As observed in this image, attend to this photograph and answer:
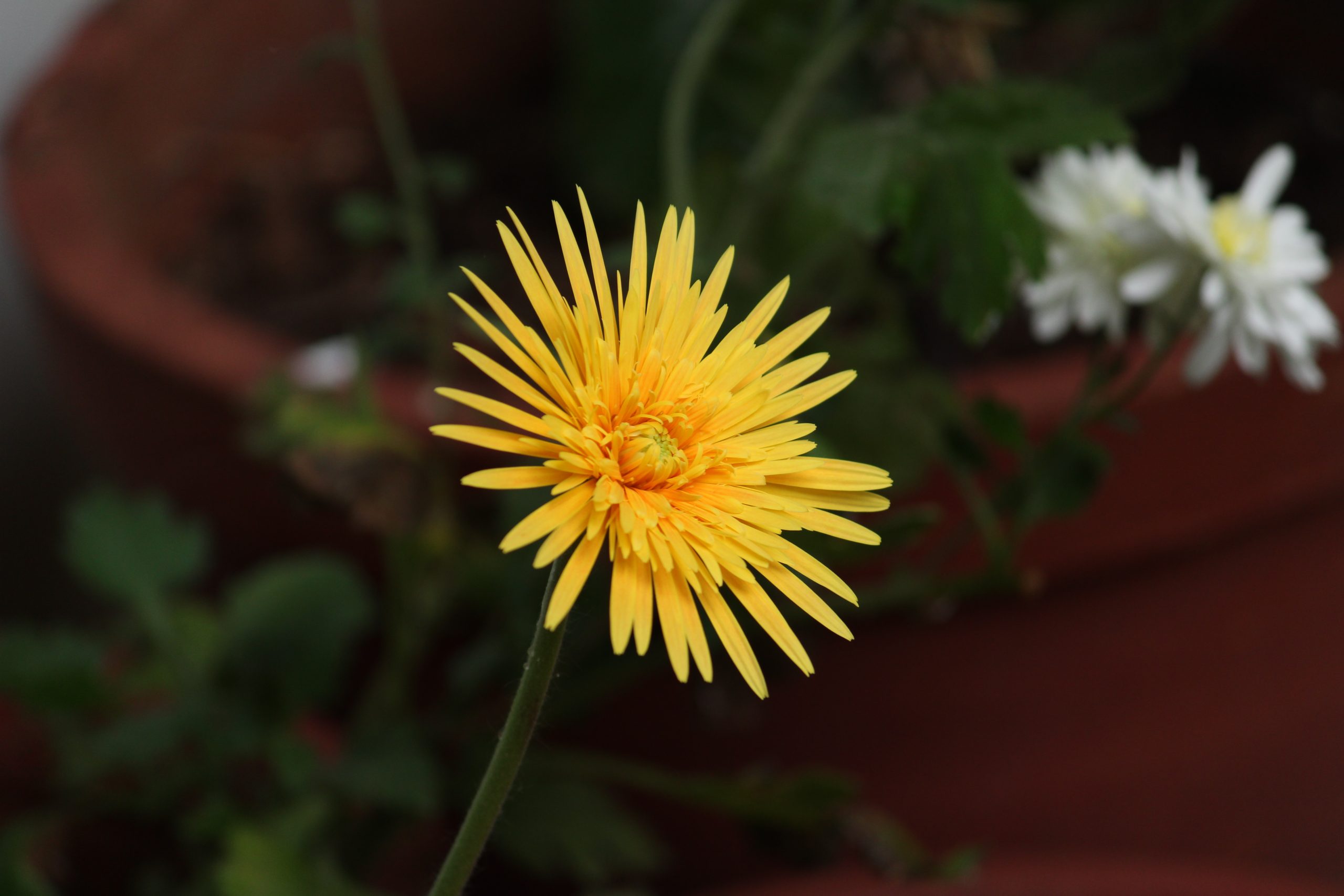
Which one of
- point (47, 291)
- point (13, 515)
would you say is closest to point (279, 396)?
point (47, 291)

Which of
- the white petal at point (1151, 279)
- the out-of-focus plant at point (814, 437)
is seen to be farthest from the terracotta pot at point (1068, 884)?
the white petal at point (1151, 279)

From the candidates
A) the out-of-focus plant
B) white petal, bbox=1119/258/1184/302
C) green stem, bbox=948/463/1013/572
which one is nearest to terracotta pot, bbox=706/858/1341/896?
the out-of-focus plant

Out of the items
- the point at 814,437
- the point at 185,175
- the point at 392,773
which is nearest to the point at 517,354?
the point at 814,437

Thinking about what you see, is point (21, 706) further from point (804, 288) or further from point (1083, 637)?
point (1083, 637)

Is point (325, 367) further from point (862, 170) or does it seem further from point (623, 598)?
point (623, 598)

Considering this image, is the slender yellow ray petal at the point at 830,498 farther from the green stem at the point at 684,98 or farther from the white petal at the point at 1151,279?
the green stem at the point at 684,98

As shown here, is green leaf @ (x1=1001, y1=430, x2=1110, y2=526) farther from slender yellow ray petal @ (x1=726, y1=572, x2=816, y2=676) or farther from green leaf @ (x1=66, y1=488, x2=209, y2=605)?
green leaf @ (x1=66, y1=488, x2=209, y2=605)

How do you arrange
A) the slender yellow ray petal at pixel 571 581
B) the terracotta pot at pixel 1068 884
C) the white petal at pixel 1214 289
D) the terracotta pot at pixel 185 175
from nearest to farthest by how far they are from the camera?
1. the slender yellow ray petal at pixel 571 581
2. the white petal at pixel 1214 289
3. the terracotta pot at pixel 1068 884
4. the terracotta pot at pixel 185 175
